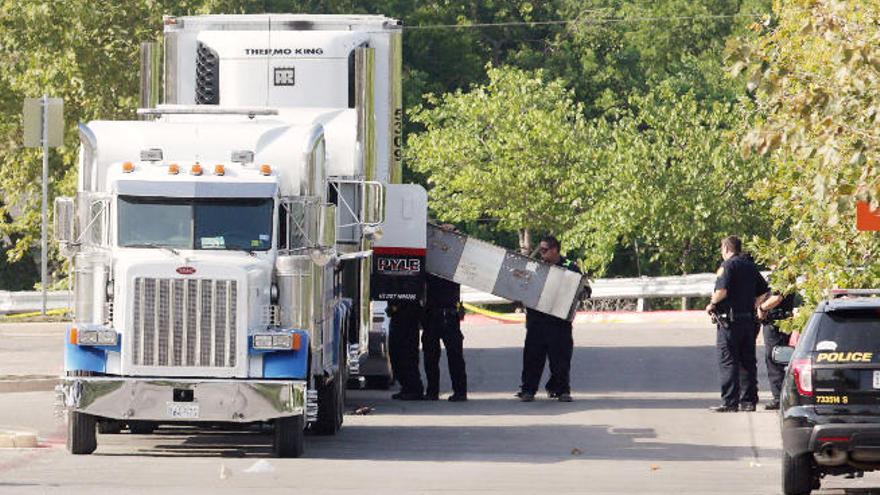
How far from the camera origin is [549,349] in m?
24.3

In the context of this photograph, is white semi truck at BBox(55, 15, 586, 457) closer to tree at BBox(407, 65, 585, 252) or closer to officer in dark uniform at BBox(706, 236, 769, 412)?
officer in dark uniform at BBox(706, 236, 769, 412)

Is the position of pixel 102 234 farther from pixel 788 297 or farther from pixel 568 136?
pixel 568 136

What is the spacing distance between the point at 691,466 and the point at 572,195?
3470cm

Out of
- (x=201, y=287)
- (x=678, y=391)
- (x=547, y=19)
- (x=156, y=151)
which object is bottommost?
(x=678, y=391)

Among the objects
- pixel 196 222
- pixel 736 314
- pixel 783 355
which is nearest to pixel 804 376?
pixel 783 355

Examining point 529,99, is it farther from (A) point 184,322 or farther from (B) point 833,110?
(B) point 833,110

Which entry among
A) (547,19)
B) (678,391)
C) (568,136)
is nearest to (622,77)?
(547,19)

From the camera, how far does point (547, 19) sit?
71688 millimetres

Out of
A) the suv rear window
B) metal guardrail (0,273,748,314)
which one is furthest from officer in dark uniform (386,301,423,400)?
metal guardrail (0,273,748,314)

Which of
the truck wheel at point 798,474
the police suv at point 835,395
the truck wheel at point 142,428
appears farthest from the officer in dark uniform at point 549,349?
the police suv at point 835,395

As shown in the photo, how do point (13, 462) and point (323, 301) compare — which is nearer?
point (13, 462)

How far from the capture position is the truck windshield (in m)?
18.4

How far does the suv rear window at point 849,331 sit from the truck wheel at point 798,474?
2.77 feet

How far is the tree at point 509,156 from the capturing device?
175ft
